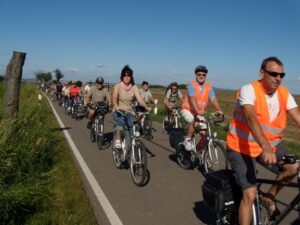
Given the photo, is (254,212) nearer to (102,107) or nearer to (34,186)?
(34,186)

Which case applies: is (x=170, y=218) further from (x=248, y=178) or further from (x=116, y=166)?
(x=116, y=166)

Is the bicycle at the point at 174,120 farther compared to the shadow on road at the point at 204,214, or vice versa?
the bicycle at the point at 174,120

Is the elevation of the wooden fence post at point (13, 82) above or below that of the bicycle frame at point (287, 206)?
above

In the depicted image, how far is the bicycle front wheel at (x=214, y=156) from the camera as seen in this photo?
6.66 metres

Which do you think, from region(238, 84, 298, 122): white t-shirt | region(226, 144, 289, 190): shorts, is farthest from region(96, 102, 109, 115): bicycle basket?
region(238, 84, 298, 122): white t-shirt

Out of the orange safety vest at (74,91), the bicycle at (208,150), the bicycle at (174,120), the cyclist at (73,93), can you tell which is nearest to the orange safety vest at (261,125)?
the bicycle at (208,150)

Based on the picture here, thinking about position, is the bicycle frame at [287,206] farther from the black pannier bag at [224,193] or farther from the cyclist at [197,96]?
the cyclist at [197,96]

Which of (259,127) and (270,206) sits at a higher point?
(259,127)

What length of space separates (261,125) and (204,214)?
1928 millimetres

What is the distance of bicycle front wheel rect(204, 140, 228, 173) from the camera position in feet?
21.8

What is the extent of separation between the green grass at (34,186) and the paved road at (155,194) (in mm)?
332

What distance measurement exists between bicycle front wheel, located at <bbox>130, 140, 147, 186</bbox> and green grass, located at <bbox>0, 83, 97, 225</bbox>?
100 cm

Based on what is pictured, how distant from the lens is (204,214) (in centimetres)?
524

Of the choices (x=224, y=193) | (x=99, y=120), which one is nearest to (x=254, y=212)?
(x=224, y=193)
